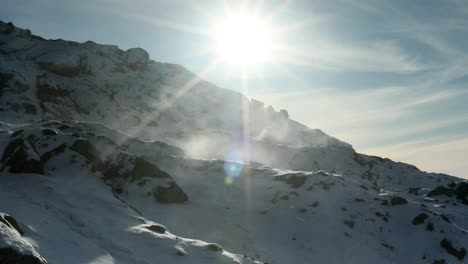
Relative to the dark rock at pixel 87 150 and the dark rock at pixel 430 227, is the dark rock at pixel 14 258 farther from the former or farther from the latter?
the dark rock at pixel 430 227

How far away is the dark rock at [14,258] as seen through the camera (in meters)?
15.4

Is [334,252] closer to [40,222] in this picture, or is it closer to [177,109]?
[40,222]

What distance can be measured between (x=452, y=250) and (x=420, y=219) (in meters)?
5.53

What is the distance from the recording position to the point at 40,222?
82.0 ft

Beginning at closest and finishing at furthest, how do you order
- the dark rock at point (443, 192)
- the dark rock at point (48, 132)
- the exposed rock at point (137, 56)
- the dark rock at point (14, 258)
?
the dark rock at point (14, 258)
the dark rock at point (48, 132)
the dark rock at point (443, 192)
the exposed rock at point (137, 56)

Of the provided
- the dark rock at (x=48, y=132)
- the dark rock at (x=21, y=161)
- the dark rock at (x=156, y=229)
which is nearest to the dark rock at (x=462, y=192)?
the dark rock at (x=156, y=229)

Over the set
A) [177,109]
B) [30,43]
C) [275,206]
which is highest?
[30,43]

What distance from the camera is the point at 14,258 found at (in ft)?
51.1

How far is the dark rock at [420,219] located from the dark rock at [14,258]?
44496 millimetres

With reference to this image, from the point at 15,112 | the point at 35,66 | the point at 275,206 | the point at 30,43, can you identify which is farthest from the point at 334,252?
the point at 30,43

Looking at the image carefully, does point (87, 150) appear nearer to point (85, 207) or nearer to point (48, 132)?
point (48, 132)

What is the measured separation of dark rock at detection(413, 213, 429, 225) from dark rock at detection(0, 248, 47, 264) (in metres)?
44.5

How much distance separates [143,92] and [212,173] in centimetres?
10471

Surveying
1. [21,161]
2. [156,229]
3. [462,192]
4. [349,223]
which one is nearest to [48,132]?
[21,161]
